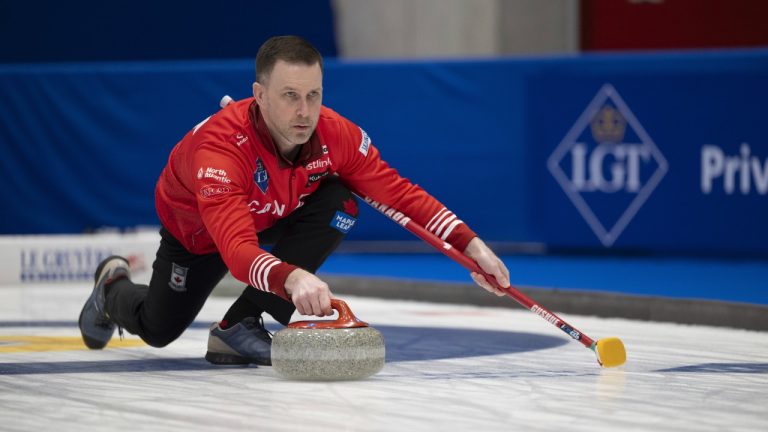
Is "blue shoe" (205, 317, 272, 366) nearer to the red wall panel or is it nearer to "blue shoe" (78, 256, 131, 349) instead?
"blue shoe" (78, 256, 131, 349)

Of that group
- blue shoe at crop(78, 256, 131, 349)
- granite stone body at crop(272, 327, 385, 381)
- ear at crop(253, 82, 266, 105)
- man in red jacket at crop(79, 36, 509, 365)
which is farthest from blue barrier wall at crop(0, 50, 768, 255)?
granite stone body at crop(272, 327, 385, 381)

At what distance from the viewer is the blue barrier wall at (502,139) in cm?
967

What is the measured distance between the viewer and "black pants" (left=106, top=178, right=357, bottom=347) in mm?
4836

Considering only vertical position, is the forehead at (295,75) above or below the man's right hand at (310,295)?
above

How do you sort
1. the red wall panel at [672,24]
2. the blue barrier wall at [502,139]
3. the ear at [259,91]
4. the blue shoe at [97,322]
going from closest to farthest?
the ear at [259,91] < the blue shoe at [97,322] < the blue barrier wall at [502,139] < the red wall panel at [672,24]

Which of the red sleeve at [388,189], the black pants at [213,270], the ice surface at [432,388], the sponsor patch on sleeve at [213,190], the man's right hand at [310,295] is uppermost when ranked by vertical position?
the red sleeve at [388,189]

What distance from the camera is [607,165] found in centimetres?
982

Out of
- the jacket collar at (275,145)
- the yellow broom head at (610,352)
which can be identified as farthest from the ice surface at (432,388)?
the jacket collar at (275,145)

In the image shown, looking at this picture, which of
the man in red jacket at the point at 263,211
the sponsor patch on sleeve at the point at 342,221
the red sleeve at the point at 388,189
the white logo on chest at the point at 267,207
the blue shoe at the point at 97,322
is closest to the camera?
the man in red jacket at the point at 263,211

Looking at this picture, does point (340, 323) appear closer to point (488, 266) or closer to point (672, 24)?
point (488, 266)

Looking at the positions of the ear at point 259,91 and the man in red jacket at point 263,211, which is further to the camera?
the ear at point 259,91

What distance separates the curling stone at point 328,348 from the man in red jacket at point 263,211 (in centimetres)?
13

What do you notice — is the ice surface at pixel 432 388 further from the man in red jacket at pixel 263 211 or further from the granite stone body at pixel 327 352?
the man in red jacket at pixel 263 211

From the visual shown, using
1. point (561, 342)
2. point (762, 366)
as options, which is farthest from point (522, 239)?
point (762, 366)
